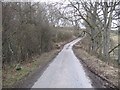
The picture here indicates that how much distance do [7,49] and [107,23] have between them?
12.9m

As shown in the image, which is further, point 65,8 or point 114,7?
point 65,8

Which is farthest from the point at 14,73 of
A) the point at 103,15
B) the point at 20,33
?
the point at 103,15

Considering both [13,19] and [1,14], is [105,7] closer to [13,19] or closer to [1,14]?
[13,19]

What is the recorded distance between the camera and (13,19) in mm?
Result: 19766

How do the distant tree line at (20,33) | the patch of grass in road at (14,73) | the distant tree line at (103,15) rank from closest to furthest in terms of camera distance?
the patch of grass in road at (14,73)
the distant tree line at (20,33)
the distant tree line at (103,15)

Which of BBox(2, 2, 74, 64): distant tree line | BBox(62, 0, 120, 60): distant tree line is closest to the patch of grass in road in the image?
BBox(2, 2, 74, 64): distant tree line

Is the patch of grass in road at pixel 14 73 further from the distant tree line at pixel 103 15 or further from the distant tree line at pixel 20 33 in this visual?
the distant tree line at pixel 103 15

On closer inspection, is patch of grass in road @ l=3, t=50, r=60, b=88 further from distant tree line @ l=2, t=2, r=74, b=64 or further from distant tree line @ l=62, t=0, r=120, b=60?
distant tree line @ l=62, t=0, r=120, b=60

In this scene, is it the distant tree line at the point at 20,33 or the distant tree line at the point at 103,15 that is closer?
the distant tree line at the point at 20,33

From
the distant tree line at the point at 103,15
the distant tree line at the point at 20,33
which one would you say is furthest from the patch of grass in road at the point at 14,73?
the distant tree line at the point at 103,15

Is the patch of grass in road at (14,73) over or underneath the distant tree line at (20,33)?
underneath

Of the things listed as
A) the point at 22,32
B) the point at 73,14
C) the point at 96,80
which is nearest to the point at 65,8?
the point at 73,14

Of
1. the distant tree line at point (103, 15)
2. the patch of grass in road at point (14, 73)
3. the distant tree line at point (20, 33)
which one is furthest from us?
the distant tree line at point (103, 15)

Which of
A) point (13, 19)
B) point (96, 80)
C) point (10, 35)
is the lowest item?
point (96, 80)
